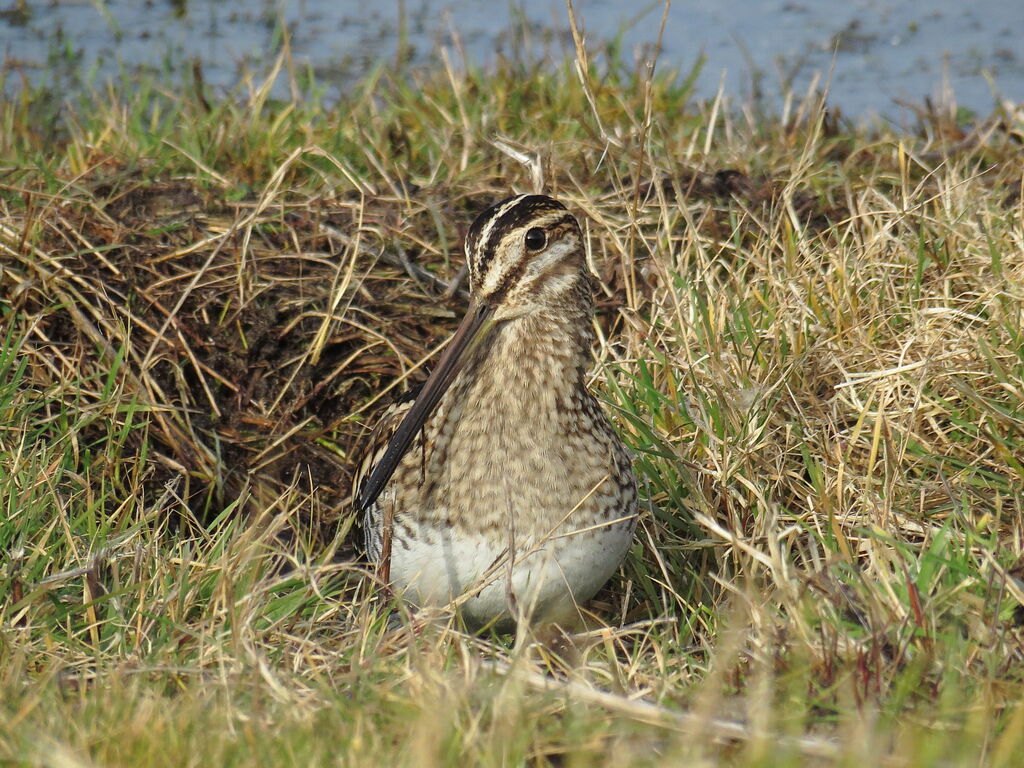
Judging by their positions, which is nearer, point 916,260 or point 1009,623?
point 1009,623

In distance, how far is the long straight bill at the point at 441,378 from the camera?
333cm

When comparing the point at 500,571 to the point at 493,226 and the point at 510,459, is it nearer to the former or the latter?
the point at 510,459

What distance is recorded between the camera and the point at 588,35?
23.0ft

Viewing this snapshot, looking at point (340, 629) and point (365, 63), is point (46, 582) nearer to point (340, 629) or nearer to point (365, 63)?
point (340, 629)

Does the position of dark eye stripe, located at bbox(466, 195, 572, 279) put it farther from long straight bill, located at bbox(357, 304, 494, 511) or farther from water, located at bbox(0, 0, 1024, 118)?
water, located at bbox(0, 0, 1024, 118)

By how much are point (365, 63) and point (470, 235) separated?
4.52 m

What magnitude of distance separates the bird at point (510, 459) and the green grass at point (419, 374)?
6.5 inches

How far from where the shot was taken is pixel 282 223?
4.93m

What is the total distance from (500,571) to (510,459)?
0.92ft

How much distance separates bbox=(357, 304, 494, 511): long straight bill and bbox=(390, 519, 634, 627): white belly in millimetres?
211

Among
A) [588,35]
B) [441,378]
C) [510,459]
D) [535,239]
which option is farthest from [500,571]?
[588,35]

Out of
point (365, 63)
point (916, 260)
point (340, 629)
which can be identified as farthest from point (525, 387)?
point (365, 63)

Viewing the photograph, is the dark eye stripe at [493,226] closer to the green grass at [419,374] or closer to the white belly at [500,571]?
the white belly at [500,571]

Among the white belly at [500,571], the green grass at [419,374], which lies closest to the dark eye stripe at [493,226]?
the white belly at [500,571]
